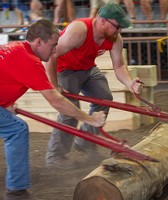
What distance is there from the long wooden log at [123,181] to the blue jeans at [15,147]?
1.74ft

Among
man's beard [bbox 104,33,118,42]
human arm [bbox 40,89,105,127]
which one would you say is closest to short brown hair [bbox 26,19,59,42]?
human arm [bbox 40,89,105,127]

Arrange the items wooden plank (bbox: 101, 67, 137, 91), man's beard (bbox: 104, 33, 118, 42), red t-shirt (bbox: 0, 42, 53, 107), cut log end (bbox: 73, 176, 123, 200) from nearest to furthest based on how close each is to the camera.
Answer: cut log end (bbox: 73, 176, 123, 200) → red t-shirt (bbox: 0, 42, 53, 107) → man's beard (bbox: 104, 33, 118, 42) → wooden plank (bbox: 101, 67, 137, 91)

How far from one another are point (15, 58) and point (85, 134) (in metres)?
0.79

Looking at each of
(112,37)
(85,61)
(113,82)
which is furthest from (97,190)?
(113,82)

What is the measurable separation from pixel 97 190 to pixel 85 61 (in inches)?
71.6

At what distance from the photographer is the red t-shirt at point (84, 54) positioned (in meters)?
5.51

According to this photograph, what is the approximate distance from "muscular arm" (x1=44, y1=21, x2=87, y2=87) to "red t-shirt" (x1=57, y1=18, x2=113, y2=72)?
8 centimetres

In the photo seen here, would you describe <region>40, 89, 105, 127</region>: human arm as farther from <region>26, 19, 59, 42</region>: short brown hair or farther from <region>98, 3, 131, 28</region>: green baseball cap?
<region>98, 3, 131, 28</region>: green baseball cap

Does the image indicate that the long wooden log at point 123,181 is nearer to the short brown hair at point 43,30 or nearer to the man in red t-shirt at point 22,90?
the man in red t-shirt at point 22,90

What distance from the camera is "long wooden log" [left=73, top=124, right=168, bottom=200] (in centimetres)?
429

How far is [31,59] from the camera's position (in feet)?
14.5

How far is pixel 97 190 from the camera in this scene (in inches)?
170

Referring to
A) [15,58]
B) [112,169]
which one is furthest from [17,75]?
[112,169]

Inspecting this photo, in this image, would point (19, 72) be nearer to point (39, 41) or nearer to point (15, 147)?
point (39, 41)
